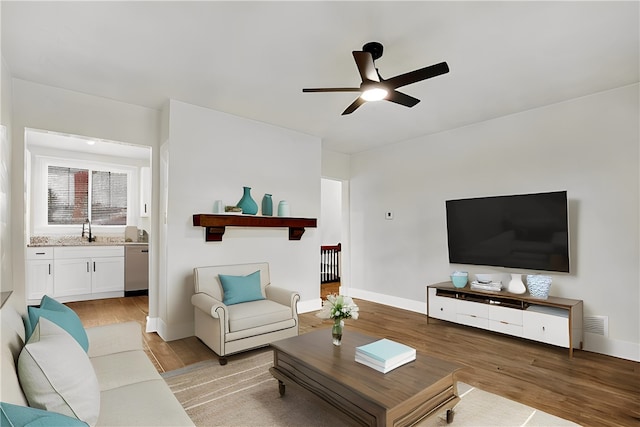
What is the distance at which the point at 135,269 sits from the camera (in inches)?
241

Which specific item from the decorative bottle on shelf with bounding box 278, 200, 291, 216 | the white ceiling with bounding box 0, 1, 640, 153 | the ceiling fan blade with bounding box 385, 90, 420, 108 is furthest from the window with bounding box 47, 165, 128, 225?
the ceiling fan blade with bounding box 385, 90, 420, 108

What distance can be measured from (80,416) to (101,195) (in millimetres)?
6342

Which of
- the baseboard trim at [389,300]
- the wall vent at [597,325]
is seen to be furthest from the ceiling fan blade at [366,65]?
the baseboard trim at [389,300]

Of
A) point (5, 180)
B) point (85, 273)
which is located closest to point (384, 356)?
point (5, 180)

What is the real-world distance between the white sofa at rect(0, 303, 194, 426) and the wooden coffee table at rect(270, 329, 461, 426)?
869mm

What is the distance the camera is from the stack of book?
2.10 m

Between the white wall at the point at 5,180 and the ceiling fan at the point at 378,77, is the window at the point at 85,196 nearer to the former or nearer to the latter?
the white wall at the point at 5,180

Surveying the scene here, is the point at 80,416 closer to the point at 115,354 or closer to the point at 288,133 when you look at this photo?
the point at 115,354

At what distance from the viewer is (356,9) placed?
224cm

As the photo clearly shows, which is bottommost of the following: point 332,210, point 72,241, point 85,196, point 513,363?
point 513,363

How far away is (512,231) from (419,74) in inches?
103

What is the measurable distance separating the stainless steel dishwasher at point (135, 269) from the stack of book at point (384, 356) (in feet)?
17.3

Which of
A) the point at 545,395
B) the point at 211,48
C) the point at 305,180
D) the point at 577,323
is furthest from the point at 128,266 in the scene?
the point at 577,323

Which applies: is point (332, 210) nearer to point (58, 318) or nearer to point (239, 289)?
point (239, 289)
